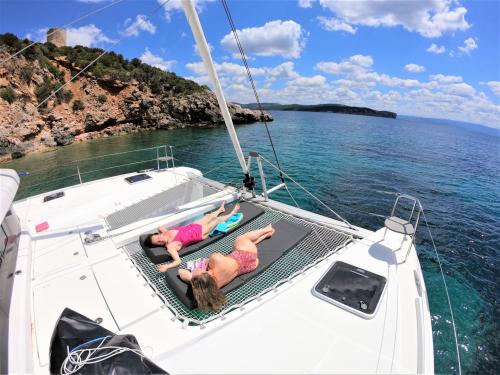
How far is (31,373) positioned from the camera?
2.20 m

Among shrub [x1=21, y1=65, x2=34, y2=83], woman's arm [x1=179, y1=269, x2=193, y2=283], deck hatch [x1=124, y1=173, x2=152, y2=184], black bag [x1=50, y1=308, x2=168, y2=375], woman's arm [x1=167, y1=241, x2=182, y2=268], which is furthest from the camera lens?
shrub [x1=21, y1=65, x2=34, y2=83]

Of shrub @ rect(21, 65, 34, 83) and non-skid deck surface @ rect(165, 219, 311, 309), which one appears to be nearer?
non-skid deck surface @ rect(165, 219, 311, 309)

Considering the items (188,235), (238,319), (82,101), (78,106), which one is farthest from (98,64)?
(238,319)

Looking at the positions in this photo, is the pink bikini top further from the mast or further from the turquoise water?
the turquoise water

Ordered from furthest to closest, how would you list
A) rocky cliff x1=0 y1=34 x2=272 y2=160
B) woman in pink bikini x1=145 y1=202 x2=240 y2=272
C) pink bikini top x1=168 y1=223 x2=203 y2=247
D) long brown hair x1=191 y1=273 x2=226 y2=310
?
rocky cliff x1=0 y1=34 x2=272 y2=160
pink bikini top x1=168 y1=223 x2=203 y2=247
woman in pink bikini x1=145 y1=202 x2=240 y2=272
long brown hair x1=191 y1=273 x2=226 y2=310

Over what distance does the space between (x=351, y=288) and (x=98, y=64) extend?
5097 cm

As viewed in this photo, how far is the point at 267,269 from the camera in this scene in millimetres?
4277

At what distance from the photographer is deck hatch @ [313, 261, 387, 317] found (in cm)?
300

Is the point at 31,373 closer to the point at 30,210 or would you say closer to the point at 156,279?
the point at 156,279

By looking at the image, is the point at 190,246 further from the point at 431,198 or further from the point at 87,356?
the point at 431,198

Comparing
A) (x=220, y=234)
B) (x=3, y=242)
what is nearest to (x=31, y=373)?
(x=3, y=242)

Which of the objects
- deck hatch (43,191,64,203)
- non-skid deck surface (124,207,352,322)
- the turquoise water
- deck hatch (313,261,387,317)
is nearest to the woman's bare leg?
non-skid deck surface (124,207,352,322)

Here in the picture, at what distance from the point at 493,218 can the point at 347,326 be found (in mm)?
12537

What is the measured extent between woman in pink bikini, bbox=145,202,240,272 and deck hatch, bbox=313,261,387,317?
2421 millimetres
